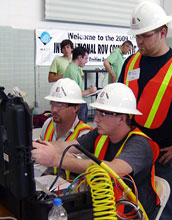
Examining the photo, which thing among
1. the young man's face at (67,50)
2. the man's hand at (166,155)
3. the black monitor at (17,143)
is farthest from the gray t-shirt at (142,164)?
the young man's face at (67,50)

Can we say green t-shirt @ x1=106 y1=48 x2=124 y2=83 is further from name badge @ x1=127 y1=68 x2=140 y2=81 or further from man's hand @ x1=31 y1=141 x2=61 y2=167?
man's hand @ x1=31 y1=141 x2=61 y2=167

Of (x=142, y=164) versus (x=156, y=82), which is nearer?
(x=142, y=164)

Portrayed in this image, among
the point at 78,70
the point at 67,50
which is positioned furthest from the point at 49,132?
the point at 67,50

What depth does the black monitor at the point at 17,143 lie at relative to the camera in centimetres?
111

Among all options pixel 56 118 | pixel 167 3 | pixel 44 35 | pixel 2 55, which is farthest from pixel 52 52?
pixel 56 118

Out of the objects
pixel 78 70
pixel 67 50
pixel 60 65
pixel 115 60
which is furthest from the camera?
pixel 115 60

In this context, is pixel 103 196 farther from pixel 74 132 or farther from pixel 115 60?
pixel 115 60

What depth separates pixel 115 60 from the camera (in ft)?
18.4

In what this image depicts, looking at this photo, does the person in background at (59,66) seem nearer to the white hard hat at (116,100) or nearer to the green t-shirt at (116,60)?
the green t-shirt at (116,60)

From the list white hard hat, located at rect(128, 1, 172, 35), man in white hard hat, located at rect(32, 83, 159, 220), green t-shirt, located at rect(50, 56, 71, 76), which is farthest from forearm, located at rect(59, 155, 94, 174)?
green t-shirt, located at rect(50, 56, 71, 76)

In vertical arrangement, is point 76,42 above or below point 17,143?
above

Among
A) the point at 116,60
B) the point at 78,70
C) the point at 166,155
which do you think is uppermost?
the point at 116,60

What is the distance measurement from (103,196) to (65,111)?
1.29m

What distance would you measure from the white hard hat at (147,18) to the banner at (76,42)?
4.54 m
